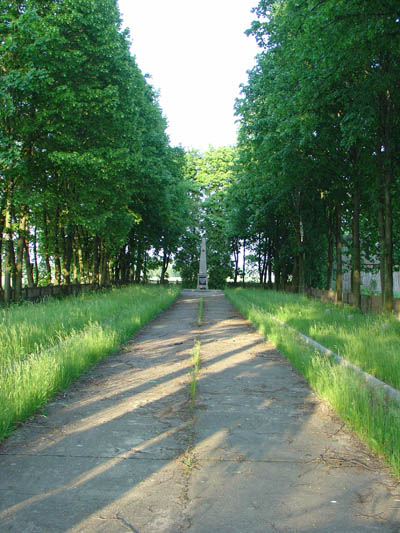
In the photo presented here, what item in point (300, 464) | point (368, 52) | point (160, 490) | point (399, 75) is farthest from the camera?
point (399, 75)

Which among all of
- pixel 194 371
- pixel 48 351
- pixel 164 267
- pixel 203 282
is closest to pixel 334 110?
pixel 194 371

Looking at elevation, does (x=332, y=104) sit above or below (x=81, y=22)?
below

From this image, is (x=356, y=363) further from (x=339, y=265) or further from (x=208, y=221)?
(x=208, y=221)

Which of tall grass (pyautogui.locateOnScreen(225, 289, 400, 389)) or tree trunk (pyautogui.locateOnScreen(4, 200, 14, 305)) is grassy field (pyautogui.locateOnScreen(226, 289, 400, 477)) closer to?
tall grass (pyautogui.locateOnScreen(225, 289, 400, 389))

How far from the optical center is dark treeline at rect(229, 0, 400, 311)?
11094 millimetres

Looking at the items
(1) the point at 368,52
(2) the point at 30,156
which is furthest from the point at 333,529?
(2) the point at 30,156

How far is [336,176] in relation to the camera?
1962 cm

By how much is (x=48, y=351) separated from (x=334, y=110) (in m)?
12.4

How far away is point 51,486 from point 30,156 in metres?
18.1

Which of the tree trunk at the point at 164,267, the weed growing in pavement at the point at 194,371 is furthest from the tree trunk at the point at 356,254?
the tree trunk at the point at 164,267

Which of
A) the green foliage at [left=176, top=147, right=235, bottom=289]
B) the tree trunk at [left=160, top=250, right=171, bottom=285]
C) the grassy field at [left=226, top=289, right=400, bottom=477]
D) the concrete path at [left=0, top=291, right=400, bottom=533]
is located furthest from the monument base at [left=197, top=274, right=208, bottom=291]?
the concrete path at [left=0, top=291, right=400, bottom=533]

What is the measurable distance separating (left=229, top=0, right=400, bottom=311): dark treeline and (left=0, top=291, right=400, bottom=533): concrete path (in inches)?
322

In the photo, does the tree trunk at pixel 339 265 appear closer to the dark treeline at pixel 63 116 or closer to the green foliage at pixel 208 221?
the dark treeline at pixel 63 116

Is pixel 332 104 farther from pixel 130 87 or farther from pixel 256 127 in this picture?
pixel 130 87
